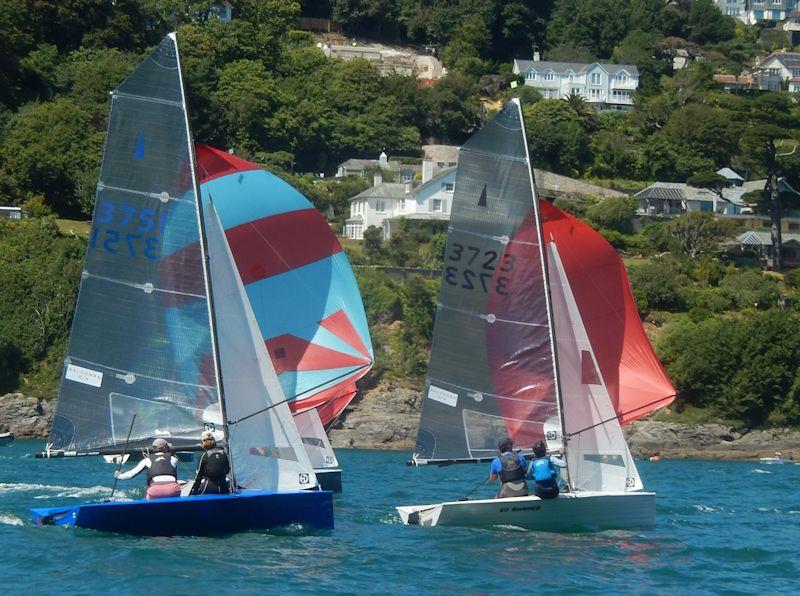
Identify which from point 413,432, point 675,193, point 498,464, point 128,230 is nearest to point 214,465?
point 128,230

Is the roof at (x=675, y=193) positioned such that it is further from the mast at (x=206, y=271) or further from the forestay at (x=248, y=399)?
the mast at (x=206, y=271)

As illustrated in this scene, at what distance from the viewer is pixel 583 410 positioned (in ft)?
89.5

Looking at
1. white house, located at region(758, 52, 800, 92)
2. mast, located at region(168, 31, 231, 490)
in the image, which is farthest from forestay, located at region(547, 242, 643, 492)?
white house, located at region(758, 52, 800, 92)

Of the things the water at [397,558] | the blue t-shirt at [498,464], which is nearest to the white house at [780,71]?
the water at [397,558]

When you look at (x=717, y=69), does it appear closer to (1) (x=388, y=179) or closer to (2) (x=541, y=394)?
(1) (x=388, y=179)

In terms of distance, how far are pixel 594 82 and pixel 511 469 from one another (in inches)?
3927

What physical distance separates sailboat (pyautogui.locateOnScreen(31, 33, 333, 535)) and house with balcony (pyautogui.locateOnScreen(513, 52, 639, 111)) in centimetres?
9886

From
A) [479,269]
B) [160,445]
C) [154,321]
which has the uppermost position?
[479,269]

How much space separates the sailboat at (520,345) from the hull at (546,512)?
0.27 ft

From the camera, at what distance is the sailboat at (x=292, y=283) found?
3044 cm

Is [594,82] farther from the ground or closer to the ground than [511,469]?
farther from the ground

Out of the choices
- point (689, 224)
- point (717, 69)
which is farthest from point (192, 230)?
point (717, 69)

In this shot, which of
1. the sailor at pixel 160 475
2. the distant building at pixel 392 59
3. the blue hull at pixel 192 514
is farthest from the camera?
the distant building at pixel 392 59

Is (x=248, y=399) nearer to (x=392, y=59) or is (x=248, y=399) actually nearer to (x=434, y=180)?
(x=434, y=180)
